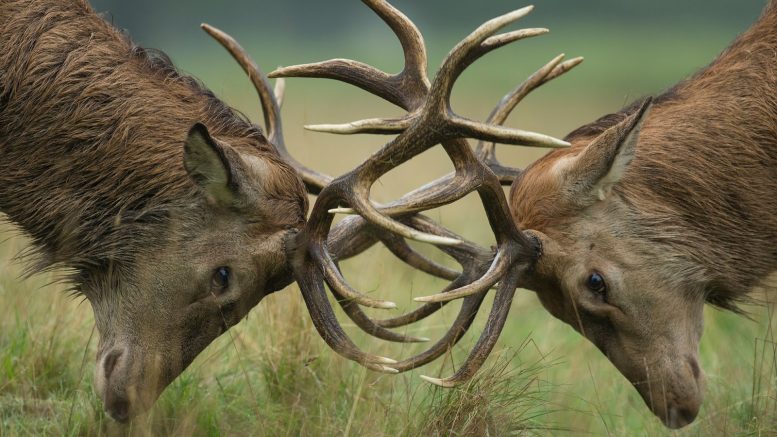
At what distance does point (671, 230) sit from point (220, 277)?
2.02 m

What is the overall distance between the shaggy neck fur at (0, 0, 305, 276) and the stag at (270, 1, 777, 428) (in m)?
0.59

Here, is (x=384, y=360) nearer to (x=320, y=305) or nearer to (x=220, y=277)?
(x=320, y=305)

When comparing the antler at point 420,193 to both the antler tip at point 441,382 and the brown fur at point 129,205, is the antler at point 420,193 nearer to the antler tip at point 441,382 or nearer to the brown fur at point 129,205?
the antler tip at point 441,382

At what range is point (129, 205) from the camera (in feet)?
17.0

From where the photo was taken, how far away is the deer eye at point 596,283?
5.36m

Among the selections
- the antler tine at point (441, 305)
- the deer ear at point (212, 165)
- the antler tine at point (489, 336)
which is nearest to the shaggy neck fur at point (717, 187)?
the antler tine at point (489, 336)

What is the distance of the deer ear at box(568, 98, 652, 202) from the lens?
16.6 feet

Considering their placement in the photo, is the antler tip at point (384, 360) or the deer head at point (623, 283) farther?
the deer head at point (623, 283)

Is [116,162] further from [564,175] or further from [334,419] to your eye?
[564,175]

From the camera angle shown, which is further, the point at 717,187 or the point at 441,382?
the point at 717,187

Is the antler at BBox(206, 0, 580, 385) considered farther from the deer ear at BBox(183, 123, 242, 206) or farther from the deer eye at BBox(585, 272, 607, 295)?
the deer ear at BBox(183, 123, 242, 206)

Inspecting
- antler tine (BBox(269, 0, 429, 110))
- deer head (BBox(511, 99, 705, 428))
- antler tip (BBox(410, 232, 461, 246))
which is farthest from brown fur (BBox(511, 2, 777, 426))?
antler tine (BBox(269, 0, 429, 110))

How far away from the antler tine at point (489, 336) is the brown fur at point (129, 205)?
2.91 ft

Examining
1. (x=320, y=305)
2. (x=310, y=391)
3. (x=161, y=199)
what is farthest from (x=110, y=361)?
(x=310, y=391)
